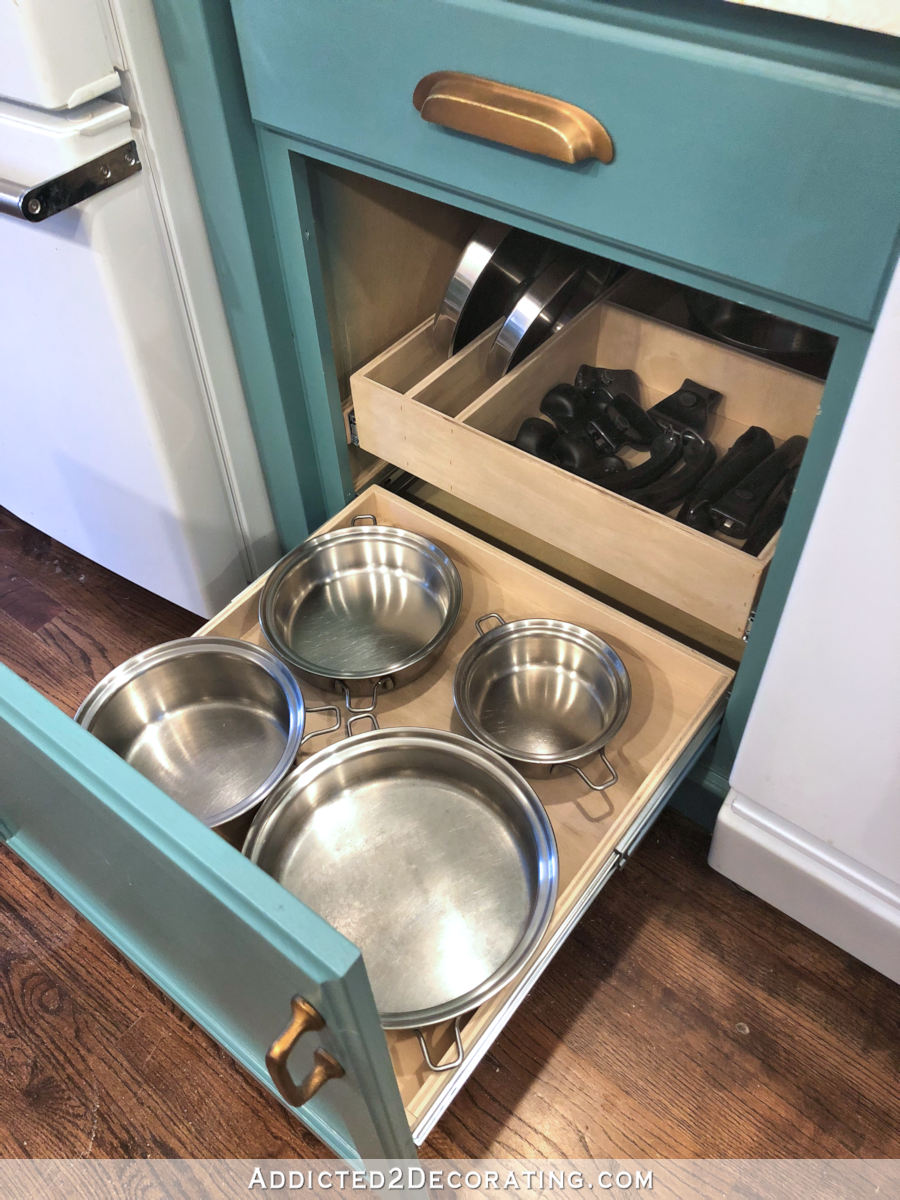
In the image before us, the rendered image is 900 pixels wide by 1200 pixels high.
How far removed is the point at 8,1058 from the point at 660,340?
105 cm

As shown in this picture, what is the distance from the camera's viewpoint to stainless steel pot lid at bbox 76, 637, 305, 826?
3.26 feet

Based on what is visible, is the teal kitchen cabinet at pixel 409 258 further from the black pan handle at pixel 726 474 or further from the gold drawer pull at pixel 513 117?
the black pan handle at pixel 726 474

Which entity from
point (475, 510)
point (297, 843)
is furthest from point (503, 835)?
point (475, 510)

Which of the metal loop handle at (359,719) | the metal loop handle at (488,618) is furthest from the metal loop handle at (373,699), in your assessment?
the metal loop handle at (488,618)

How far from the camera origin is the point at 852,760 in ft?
2.52

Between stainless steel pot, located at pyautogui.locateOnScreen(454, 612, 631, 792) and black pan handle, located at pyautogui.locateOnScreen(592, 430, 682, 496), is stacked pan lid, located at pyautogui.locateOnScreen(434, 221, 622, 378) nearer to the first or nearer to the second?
black pan handle, located at pyautogui.locateOnScreen(592, 430, 682, 496)

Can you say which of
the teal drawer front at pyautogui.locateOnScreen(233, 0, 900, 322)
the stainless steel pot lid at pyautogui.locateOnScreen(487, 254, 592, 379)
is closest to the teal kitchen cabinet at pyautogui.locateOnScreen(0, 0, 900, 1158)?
the teal drawer front at pyautogui.locateOnScreen(233, 0, 900, 322)

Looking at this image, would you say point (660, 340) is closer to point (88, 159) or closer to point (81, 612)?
point (88, 159)

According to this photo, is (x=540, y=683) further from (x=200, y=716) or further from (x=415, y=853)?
(x=200, y=716)

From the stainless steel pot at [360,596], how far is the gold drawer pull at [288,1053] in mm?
543

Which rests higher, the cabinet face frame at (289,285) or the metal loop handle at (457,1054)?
the cabinet face frame at (289,285)

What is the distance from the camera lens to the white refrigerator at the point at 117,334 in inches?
31.0

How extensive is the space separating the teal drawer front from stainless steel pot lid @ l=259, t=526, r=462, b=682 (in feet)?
1.44

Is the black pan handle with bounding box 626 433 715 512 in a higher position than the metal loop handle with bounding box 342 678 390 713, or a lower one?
higher
